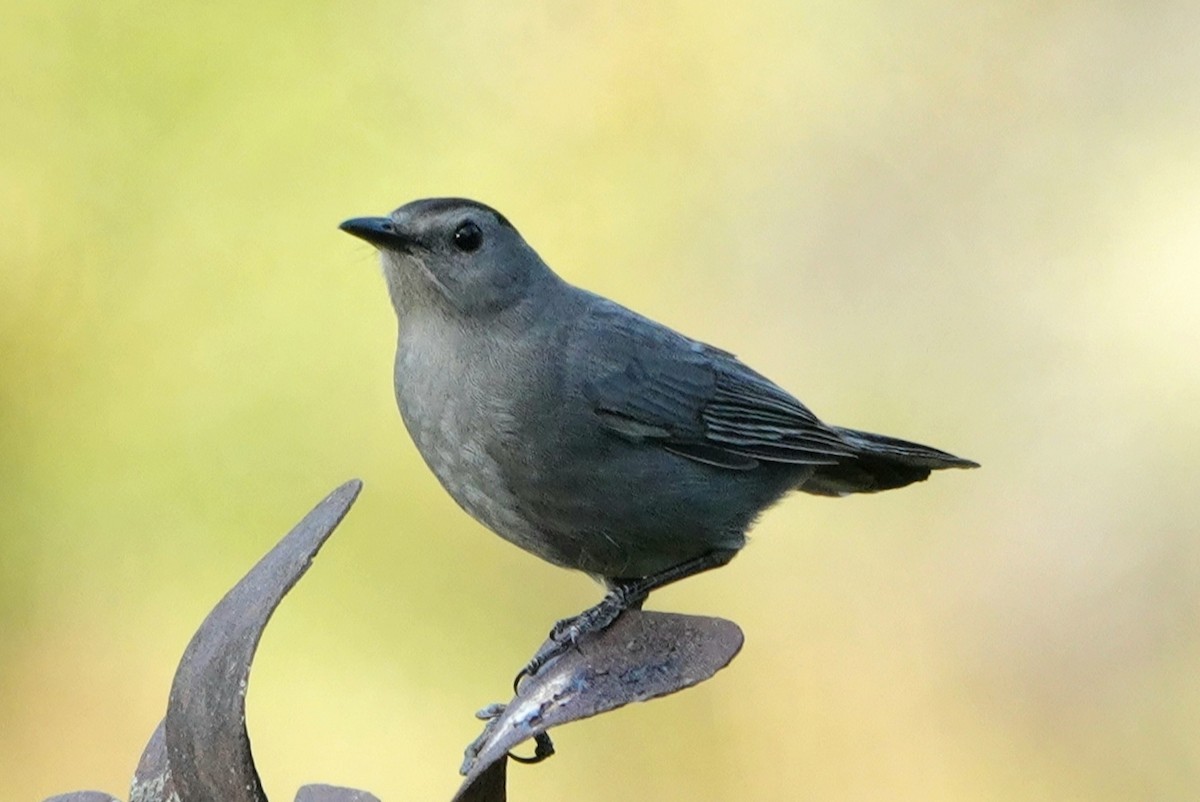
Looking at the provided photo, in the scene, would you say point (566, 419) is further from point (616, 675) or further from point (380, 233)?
point (616, 675)

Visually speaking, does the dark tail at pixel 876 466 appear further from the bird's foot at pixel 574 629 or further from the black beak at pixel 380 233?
the black beak at pixel 380 233

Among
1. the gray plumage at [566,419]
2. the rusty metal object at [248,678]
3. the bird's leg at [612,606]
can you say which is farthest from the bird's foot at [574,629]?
the rusty metal object at [248,678]

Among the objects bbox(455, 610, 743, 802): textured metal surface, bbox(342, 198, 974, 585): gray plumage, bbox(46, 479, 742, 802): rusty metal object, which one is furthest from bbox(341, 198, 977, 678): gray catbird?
bbox(46, 479, 742, 802): rusty metal object

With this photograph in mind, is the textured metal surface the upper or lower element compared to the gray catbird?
lower

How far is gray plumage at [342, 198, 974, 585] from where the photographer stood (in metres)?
3.57

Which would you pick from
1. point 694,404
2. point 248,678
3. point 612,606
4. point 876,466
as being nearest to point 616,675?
point 248,678

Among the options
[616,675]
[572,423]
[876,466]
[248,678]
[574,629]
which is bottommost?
[248,678]

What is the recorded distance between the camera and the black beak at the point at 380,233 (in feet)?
11.7

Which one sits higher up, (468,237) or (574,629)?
(468,237)

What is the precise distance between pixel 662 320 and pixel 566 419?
2482 millimetres

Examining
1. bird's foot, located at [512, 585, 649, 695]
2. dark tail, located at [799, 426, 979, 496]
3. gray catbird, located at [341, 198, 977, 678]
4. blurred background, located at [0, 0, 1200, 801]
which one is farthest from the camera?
blurred background, located at [0, 0, 1200, 801]

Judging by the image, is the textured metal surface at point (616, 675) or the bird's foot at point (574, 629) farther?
the bird's foot at point (574, 629)

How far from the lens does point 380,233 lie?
Answer: 3.64m

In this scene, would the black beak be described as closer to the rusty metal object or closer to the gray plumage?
the gray plumage
